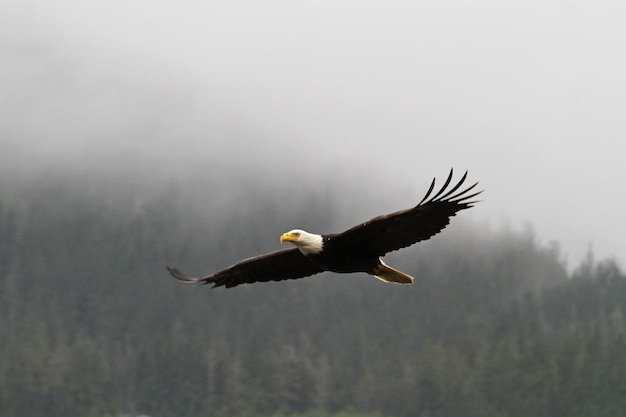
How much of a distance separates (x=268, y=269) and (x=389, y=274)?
2792 millimetres

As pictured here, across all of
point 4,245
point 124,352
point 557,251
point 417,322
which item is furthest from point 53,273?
point 557,251

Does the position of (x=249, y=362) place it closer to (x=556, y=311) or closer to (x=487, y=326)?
(x=487, y=326)

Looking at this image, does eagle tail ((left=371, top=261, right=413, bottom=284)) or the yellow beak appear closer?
the yellow beak

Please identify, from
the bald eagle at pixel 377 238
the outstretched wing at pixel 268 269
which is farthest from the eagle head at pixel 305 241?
the outstretched wing at pixel 268 269

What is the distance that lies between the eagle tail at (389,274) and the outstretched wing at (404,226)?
0.82 feet

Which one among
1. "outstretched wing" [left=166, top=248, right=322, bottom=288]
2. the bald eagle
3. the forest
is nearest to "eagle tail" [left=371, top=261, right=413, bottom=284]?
the bald eagle

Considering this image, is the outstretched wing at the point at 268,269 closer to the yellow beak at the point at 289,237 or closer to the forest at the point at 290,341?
the yellow beak at the point at 289,237

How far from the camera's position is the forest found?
343 feet

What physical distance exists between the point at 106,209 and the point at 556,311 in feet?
268

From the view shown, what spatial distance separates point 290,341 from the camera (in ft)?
421

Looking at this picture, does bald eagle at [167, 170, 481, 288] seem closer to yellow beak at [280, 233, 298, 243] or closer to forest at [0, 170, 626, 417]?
yellow beak at [280, 233, 298, 243]

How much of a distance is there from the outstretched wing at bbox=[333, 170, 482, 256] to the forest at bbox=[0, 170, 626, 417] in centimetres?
7957

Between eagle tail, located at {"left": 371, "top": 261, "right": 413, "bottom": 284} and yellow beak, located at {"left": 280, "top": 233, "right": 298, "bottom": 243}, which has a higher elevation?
yellow beak, located at {"left": 280, "top": 233, "right": 298, "bottom": 243}

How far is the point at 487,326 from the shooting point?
4683 inches
